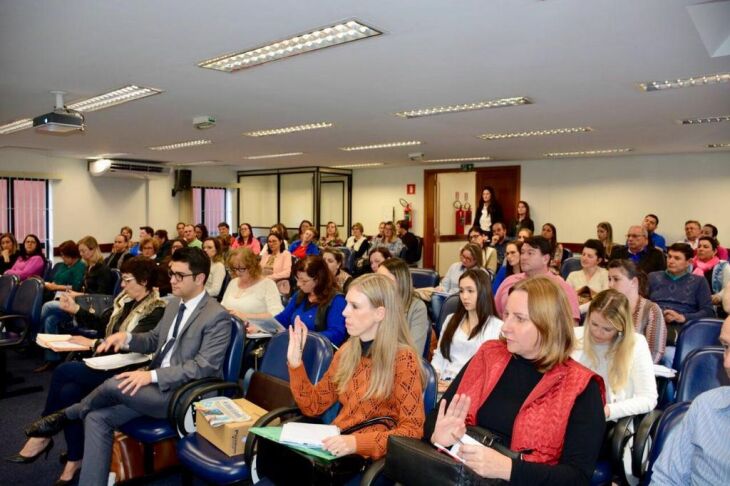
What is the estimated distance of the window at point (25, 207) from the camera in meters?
10.6

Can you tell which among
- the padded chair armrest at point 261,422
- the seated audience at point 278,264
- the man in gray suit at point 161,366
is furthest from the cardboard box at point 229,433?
the seated audience at point 278,264

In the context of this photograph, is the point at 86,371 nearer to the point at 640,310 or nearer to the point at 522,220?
the point at 640,310

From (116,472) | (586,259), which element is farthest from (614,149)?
(116,472)

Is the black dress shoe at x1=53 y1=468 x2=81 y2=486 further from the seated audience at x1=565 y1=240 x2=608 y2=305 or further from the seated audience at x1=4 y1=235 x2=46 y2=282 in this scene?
the seated audience at x1=4 y1=235 x2=46 y2=282

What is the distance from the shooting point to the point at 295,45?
349 centimetres

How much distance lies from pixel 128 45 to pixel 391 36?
1669 mm

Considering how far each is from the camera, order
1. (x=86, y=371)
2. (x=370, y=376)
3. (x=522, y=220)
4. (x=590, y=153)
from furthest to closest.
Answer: (x=522, y=220), (x=590, y=153), (x=86, y=371), (x=370, y=376)

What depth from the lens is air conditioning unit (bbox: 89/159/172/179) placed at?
36.9 feet

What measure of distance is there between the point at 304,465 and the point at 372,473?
255 mm

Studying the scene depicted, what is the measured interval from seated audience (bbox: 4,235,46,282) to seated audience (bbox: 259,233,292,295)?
281cm

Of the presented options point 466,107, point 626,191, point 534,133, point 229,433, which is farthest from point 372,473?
point 626,191

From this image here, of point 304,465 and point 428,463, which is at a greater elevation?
point 428,463

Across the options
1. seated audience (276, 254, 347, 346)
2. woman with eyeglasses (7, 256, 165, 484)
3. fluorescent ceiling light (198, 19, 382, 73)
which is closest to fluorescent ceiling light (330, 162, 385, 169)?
fluorescent ceiling light (198, 19, 382, 73)

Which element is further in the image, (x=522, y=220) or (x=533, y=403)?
(x=522, y=220)
